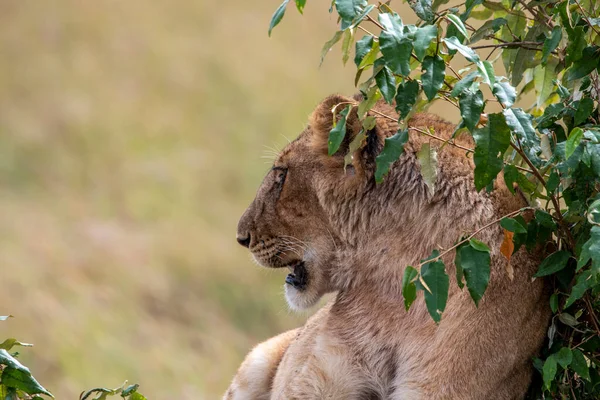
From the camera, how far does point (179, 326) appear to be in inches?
403

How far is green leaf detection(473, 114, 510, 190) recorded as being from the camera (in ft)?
9.04

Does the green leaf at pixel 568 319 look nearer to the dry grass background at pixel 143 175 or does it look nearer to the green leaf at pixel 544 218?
the green leaf at pixel 544 218

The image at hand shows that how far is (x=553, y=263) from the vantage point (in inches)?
126

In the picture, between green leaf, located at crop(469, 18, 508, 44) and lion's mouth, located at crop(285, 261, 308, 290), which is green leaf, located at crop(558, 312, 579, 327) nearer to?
green leaf, located at crop(469, 18, 508, 44)

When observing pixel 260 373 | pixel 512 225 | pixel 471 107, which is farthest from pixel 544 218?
pixel 260 373

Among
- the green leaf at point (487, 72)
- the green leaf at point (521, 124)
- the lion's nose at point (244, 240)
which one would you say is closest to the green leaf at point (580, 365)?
the green leaf at point (521, 124)

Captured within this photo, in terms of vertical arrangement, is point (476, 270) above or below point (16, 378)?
below

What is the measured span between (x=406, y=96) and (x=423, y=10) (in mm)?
292

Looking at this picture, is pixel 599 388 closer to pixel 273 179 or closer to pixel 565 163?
pixel 565 163

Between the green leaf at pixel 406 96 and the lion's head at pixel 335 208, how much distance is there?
0.65 m

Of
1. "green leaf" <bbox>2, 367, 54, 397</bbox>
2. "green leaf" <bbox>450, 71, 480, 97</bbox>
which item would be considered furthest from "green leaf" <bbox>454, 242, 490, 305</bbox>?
"green leaf" <bbox>2, 367, 54, 397</bbox>

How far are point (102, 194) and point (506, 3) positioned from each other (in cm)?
885

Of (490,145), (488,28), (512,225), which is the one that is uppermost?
(488,28)

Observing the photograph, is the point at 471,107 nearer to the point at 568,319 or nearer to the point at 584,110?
the point at 584,110
